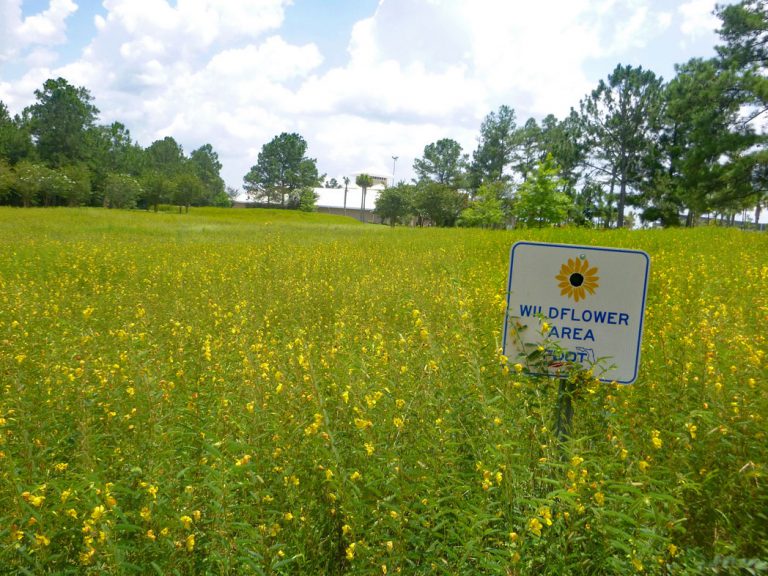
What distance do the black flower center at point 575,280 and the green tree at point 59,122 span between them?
69.5 meters

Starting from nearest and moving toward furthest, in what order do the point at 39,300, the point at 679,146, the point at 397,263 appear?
the point at 39,300 < the point at 397,263 < the point at 679,146

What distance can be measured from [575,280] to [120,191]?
2324 inches

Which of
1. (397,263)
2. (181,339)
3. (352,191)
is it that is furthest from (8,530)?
(352,191)

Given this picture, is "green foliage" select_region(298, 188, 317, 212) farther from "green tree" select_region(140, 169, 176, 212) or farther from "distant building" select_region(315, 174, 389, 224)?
"green tree" select_region(140, 169, 176, 212)

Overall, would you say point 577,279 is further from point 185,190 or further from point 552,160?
point 185,190

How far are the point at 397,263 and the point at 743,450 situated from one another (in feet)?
27.4

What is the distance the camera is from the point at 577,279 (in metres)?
2.40

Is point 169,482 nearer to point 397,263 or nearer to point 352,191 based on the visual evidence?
point 397,263

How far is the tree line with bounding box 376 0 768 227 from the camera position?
63.8ft

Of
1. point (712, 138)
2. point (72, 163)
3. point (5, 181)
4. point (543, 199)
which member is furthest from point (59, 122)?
point (712, 138)

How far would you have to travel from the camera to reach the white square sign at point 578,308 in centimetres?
235

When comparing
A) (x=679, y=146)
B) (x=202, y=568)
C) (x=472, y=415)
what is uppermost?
(x=679, y=146)

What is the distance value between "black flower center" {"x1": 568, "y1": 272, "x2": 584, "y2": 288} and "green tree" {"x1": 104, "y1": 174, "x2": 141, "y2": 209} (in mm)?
58818

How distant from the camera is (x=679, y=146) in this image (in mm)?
36656
